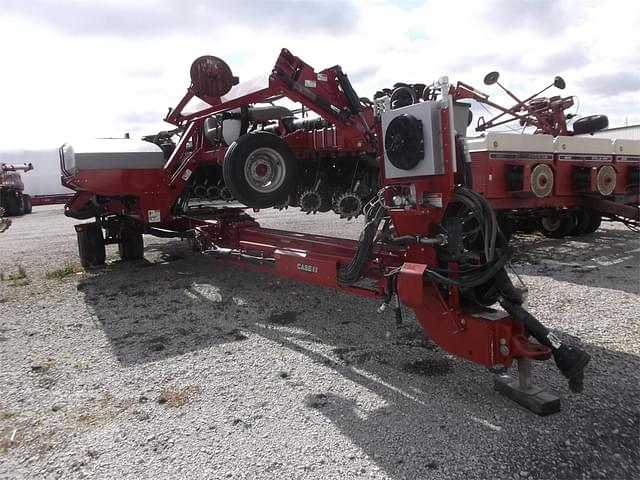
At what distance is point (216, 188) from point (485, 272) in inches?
183

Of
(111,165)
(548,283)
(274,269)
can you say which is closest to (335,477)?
(274,269)

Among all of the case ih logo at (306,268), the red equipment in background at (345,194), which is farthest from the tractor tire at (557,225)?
the case ih logo at (306,268)

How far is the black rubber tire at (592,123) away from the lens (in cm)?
943

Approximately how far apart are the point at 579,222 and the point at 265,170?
6.46m

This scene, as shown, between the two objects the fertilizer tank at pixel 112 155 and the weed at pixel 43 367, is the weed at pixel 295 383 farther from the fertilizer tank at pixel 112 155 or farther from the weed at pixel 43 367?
the fertilizer tank at pixel 112 155

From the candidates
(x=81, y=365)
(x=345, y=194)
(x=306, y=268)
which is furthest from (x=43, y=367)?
(x=345, y=194)

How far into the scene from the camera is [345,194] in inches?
248

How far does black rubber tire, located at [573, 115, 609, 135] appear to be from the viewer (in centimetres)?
943

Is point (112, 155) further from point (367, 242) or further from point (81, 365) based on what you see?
point (367, 242)

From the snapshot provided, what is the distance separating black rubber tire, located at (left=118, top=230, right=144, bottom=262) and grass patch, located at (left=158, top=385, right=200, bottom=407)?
Result: 4.90 metres

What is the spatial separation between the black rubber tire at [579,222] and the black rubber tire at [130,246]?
23.9ft

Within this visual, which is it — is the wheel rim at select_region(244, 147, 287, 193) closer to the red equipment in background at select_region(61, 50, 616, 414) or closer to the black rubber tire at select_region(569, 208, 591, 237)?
the red equipment in background at select_region(61, 50, 616, 414)

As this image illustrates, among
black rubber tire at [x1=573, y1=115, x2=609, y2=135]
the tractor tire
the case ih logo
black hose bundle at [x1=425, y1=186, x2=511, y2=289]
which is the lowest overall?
the tractor tire

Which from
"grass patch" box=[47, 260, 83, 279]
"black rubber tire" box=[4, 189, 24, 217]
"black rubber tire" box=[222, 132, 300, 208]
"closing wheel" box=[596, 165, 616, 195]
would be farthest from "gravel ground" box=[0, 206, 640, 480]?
"black rubber tire" box=[4, 189, 24, 217]
